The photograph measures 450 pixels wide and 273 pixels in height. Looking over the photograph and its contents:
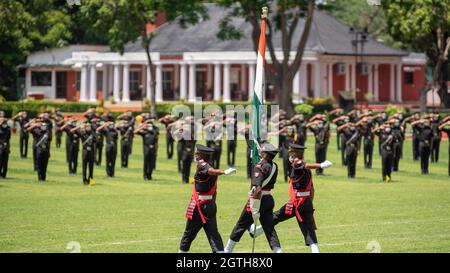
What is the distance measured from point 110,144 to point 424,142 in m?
9.10

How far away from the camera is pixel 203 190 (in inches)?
613

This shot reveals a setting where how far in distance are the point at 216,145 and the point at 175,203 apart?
26.2ft

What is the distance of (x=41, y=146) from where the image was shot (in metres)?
29.3

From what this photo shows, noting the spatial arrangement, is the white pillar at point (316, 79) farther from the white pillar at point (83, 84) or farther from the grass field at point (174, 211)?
the grass field at point (174, 211)

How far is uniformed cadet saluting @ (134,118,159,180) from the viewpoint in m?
30.6

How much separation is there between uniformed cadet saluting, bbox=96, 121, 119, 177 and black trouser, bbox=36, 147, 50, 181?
2.04 m

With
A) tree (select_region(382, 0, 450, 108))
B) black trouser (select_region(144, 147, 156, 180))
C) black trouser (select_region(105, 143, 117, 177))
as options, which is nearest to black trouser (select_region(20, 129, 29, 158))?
black trouser (select_region(105, 143, 117, 177))

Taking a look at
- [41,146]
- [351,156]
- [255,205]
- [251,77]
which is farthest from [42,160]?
[251,77]

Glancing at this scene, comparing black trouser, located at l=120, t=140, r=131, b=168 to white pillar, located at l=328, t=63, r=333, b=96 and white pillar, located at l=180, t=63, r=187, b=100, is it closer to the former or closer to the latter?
white pillar, located at l=180, t=63, r=187, b=100

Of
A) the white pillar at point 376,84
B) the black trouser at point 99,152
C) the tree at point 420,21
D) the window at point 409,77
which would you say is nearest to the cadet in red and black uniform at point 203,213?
the black trouser at point 99,152

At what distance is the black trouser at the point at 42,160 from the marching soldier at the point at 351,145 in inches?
322

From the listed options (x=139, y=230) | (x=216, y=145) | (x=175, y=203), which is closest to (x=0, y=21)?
(x=216, y=145)

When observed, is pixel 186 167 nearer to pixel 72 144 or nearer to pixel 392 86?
pixel 72 144

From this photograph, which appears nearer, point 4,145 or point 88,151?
point 88,151
